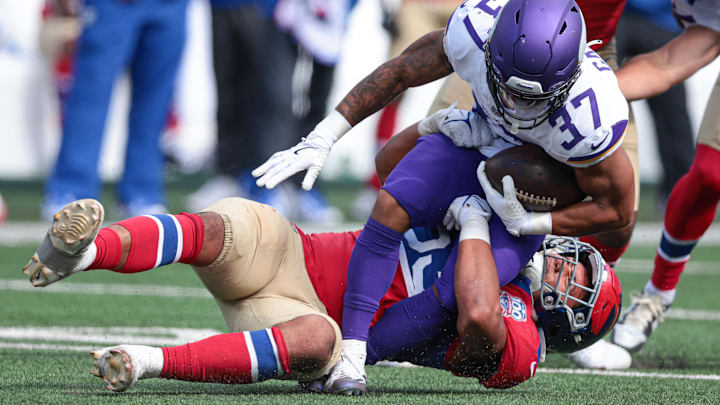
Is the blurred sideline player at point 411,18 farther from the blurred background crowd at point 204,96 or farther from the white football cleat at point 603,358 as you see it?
the white football cleat at point 603,358

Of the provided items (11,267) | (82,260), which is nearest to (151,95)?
(11,267)

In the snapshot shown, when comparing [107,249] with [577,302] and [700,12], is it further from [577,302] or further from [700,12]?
[700,12]

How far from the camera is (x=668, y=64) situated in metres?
4.08

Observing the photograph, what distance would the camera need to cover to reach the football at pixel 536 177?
3.14 meters

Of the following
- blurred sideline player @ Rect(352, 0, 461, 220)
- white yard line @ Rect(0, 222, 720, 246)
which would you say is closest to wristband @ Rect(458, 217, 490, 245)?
white yard line @ Rect(0, 222, 720, 246)

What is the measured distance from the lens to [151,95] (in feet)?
24.7

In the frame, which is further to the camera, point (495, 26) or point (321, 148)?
point (321, 148)

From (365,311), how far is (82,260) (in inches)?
30.4

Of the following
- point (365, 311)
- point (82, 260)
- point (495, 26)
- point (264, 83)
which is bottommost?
point (264, 83)

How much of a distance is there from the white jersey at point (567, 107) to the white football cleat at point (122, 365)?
1.15m

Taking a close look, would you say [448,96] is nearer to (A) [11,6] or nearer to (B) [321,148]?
(B) [321,148]

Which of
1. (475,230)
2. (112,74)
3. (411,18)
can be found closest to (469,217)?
(475,230)

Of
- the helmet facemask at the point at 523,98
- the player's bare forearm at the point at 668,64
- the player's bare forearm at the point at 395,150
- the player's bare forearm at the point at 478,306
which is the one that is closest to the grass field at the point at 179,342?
the player's bare forearm at the point at 478,306

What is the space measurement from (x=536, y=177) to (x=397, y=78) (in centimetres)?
58
